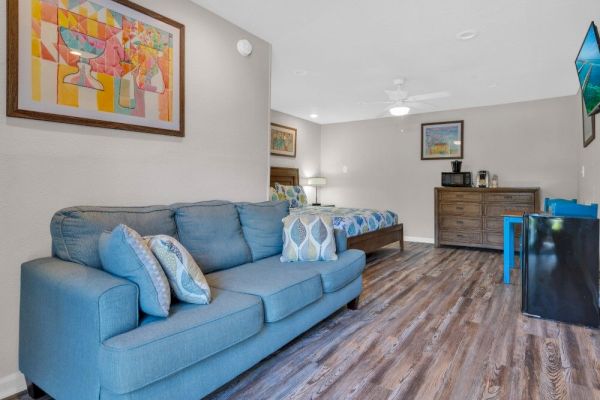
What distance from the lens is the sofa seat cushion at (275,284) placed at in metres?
1.89

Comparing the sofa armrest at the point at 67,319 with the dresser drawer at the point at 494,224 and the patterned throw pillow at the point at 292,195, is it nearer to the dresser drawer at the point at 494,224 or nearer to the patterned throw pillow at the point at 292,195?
the patterned throw pillow at the point at 292,195

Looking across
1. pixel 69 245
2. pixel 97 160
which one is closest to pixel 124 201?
pixel 97 160

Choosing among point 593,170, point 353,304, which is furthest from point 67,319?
point 593,170

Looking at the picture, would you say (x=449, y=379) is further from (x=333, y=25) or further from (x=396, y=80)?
(x=396, y=80)

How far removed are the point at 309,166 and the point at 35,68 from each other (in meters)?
5.63

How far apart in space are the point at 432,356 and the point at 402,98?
3376 mm

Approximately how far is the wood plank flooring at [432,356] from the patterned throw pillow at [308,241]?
20.8 inches

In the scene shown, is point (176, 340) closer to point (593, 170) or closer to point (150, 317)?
point (150, 317)

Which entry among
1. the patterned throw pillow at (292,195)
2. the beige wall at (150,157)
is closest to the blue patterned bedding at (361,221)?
the patterned throw pillow at (292,195)

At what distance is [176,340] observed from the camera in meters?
1.40

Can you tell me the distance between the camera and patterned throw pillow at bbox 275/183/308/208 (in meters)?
5.78

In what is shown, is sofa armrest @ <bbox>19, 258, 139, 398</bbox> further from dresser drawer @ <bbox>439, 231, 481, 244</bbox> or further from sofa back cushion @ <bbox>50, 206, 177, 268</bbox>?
dresser drawer @ <bbox>439, 231, 481, 244</bbox>

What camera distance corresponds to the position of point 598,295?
2.53m

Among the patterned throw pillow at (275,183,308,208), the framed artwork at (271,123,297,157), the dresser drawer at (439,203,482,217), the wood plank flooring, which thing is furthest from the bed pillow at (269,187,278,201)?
the dresser drawer at (439,203,482,217)
